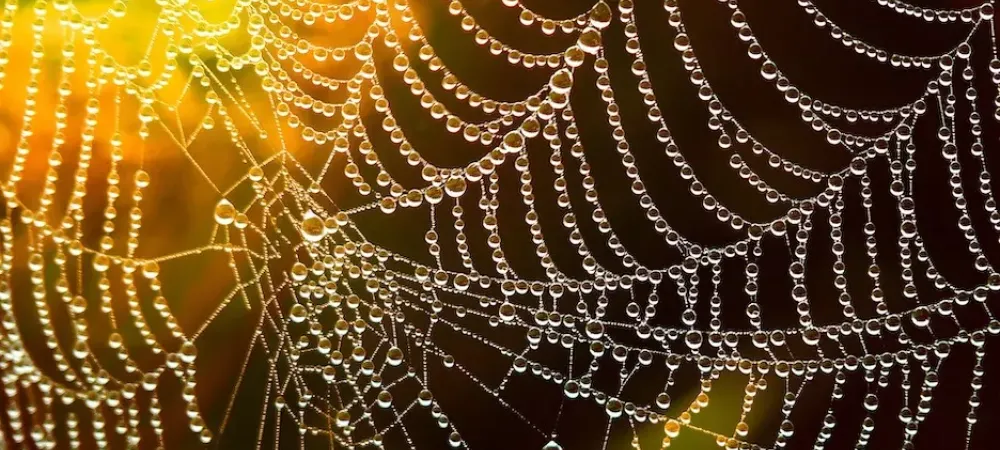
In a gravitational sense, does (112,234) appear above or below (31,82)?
below

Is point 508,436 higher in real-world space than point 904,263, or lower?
lower

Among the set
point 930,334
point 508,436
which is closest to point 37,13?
point 508,436

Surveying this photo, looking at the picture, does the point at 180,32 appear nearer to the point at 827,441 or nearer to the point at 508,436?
the point at 508,436

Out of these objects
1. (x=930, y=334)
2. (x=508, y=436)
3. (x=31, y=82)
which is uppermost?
(x=31, y=82)

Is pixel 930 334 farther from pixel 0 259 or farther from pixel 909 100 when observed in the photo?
pixel 0 259

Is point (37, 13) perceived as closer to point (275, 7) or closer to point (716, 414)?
point (275, 7)

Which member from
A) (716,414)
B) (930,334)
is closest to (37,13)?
(716,414)

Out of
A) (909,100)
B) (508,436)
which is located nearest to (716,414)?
(508,436)
